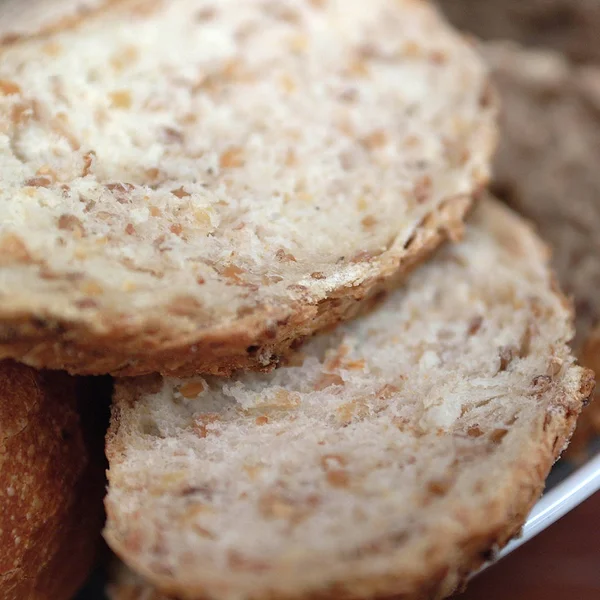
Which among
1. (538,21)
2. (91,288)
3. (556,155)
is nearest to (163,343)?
(91,288)

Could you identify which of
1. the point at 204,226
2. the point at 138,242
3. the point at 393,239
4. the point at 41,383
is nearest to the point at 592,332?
the point at 393,239

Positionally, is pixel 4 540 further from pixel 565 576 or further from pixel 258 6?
pixel 258 6

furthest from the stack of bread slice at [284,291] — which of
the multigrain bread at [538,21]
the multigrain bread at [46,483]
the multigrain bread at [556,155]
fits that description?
the multigrain bread at [538,21]

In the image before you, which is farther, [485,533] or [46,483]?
[46,483]

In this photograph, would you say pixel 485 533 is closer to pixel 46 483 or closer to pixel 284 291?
pixel 284 291

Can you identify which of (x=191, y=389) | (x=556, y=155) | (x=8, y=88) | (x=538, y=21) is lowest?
(x=191, y=389)
